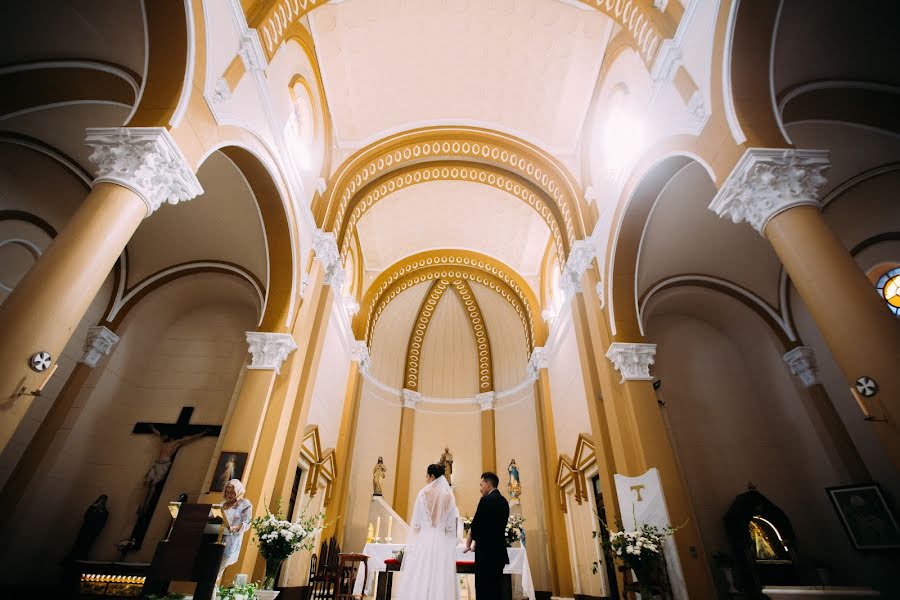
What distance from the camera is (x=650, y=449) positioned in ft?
19.9

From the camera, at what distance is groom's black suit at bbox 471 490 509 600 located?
4.10 m

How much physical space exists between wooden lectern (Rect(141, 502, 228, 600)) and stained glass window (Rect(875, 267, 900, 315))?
31.4 feet

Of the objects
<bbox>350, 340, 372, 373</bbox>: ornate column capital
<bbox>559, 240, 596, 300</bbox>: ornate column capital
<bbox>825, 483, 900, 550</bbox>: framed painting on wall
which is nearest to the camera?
<bbox>825, 483, 900, 550</bbox>: framed painting on wall

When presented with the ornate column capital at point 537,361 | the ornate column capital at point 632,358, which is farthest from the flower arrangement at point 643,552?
the ornate column capital at point 537,361

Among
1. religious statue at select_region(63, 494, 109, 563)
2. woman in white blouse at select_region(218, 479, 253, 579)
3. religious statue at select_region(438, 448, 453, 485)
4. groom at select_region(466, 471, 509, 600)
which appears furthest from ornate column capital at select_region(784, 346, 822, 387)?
religious statue at select_region(63, 494, 109, 563)

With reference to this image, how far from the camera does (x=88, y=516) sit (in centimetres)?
712

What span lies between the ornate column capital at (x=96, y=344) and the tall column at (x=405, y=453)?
27.0ft

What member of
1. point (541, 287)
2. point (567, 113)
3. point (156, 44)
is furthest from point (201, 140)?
point (541, 287)

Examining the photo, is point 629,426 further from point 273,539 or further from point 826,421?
point 273,539

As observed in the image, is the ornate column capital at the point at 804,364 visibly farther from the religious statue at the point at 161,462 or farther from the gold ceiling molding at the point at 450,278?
the religious statue at the point at 161,462

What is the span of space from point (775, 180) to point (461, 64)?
6.75 m

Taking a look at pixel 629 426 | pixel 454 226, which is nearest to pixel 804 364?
pixel 629 426

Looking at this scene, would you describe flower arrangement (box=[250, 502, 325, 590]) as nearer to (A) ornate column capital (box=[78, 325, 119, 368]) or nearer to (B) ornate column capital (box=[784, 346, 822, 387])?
(A) ornate column capital (box=[78, 325, 119, 368])

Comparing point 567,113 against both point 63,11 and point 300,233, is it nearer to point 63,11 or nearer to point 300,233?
point 300,233
